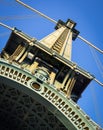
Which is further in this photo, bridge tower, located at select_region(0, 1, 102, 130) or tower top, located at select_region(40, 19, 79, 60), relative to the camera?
tower top, located at select_region(40, 19, 79, 60)

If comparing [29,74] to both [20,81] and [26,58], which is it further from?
[26,58]

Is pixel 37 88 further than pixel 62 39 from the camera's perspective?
No

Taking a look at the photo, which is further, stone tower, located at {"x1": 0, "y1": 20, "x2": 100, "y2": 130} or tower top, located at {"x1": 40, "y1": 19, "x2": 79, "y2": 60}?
tower top, located at {"x1": 40, "y1": 19, "x2": 79, "y2": 60}

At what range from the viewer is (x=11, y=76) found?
2930 cm

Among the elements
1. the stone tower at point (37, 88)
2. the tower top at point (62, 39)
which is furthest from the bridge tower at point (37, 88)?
the tower top at point (62, 39)

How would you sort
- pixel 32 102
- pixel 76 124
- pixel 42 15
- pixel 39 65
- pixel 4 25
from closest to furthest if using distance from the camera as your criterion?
pixel 76 124, pixel 32 102, pixel 39 65, pixel 4 25, pixel 42 15

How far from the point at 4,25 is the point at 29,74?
34.1 feet

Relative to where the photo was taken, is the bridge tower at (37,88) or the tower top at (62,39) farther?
the tower top at (62,39)

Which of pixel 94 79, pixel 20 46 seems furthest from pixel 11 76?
pixel 94 79

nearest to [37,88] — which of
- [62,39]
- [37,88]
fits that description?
[37,88]

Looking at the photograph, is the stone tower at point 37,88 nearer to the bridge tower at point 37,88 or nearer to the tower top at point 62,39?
the bridge tower at point 37,88

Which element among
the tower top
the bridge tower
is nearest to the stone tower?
the bridge tower

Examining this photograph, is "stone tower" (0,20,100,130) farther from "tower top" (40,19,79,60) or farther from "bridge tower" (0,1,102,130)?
"tower top" (40,19,79,60)

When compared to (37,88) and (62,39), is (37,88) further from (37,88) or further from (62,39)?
(62,39)
